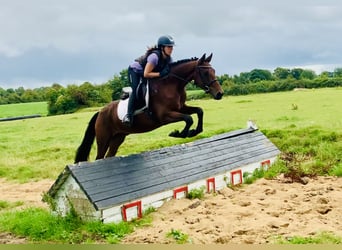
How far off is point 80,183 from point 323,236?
2869 millimetres

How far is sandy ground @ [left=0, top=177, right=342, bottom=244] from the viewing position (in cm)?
515

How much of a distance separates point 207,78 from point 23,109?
3487 cm

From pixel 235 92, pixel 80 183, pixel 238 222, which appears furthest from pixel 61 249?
pixel 235 92

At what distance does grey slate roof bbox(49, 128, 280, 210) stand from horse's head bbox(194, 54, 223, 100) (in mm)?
1235

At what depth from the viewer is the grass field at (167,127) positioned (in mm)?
11961

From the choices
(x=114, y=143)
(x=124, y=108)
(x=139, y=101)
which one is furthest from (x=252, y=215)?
(x=114, y=143)

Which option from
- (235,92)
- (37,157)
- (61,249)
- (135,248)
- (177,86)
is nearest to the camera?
(61,249)

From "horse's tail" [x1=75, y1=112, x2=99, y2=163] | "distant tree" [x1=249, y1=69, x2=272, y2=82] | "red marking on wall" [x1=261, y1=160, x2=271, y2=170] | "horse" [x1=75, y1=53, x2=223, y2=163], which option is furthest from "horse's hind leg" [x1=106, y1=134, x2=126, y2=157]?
"distant tree" [x1=249, y1=69, x2=272, y2=82]

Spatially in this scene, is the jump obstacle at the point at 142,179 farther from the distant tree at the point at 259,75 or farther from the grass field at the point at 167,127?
the distant tree at the point at 259,75

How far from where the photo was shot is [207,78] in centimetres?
686

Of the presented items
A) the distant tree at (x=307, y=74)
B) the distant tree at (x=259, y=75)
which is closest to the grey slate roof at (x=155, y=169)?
the distant tree at (x=259, y=75)

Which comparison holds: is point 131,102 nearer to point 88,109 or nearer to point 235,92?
point 235,92

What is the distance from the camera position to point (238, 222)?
222 inches

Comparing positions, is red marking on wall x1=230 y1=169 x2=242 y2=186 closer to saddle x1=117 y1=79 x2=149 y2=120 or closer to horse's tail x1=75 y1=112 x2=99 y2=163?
saddle x1=117 y1=79 x2=149 y2=120
